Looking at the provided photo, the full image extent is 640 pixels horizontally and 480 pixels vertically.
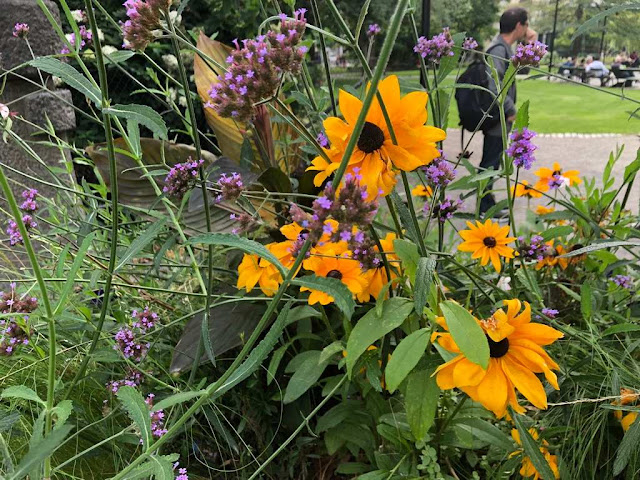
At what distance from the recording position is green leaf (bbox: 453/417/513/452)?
97 centimetres

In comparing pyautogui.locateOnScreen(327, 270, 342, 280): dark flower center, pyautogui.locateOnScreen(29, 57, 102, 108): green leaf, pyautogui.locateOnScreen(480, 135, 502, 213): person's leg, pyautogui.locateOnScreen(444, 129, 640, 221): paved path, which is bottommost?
pyautogui.locateOnScreen(444, 129, 640, 221): paved path

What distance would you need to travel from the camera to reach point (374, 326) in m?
0.82

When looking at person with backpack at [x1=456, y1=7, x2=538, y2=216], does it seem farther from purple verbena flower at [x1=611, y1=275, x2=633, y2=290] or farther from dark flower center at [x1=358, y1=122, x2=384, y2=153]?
dark flower center at [x1=358, y1=122, x2=384, y2=153]

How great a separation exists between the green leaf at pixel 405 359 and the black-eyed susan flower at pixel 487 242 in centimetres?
44

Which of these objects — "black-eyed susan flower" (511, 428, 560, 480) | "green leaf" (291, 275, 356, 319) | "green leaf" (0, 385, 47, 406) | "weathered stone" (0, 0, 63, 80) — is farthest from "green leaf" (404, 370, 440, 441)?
"weathered stone" (0, 0, 63, 80)

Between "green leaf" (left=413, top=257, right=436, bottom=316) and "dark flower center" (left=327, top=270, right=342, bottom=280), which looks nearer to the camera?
"green leaf" (left=413, top=257, right=436, bottom=316)

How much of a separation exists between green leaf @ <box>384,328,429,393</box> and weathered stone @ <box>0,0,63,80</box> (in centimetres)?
255

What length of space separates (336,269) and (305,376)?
206mm

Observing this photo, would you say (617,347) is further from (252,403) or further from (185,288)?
(185,288)

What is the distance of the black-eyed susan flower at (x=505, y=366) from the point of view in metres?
0.74

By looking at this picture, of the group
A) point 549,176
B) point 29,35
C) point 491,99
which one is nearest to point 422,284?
point 549,176

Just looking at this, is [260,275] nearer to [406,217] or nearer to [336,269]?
[336,269]

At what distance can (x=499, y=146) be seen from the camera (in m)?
3.58

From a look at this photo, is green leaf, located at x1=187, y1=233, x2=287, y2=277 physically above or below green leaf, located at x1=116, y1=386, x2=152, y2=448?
above
